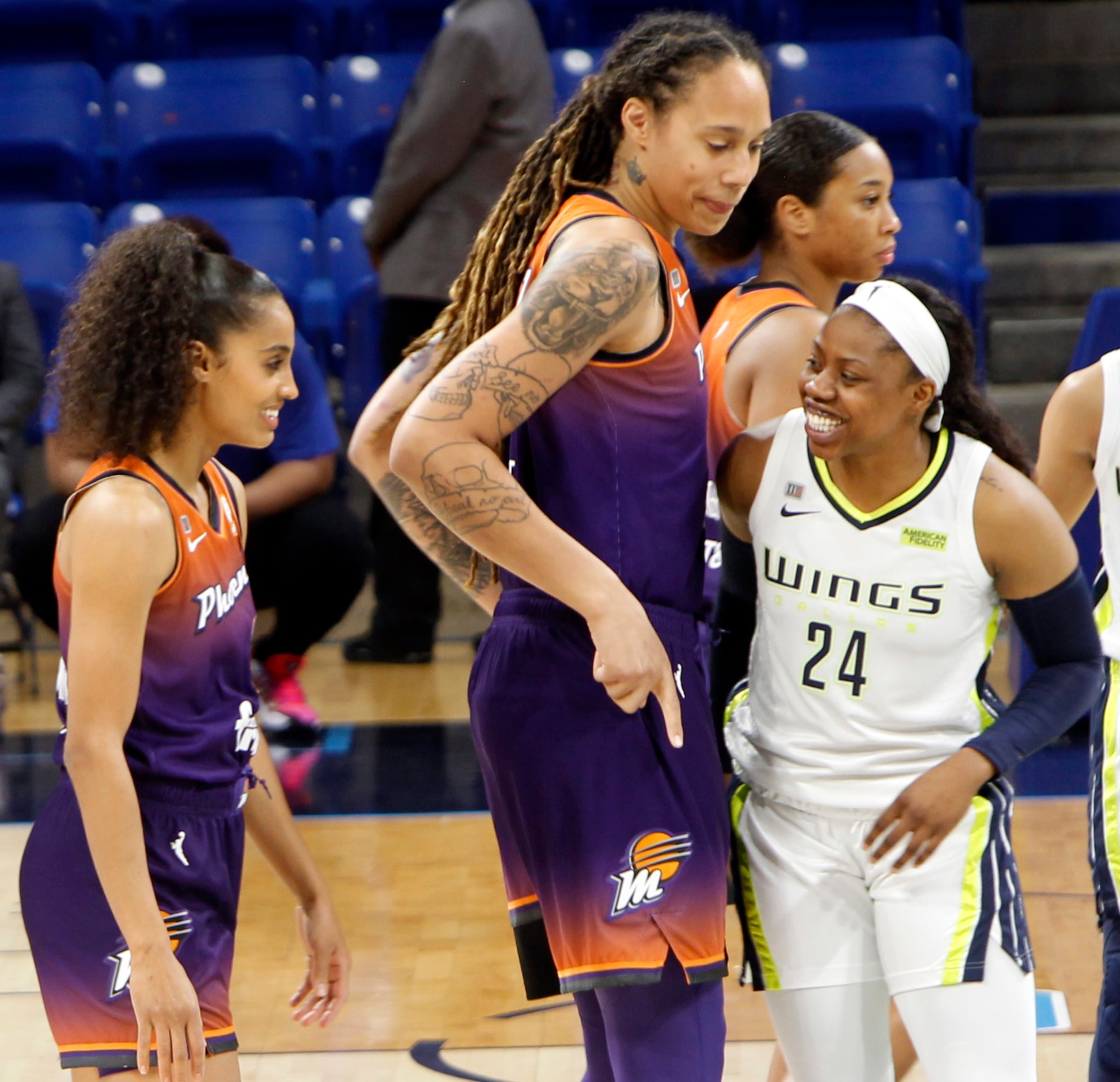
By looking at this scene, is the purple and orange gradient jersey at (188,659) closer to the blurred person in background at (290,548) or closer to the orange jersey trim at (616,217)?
the orange jersey trim at (616,217)

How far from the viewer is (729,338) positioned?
2617 millimetres

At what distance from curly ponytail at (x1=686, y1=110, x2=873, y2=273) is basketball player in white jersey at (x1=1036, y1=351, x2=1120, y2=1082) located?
1.79ft

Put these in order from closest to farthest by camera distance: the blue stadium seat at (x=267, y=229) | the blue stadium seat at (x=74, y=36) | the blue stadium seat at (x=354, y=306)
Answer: the blue stadium seat at (x=354, y=306) < the blue stadium seat at (x=267, y=229) < the blue stadium seat at (x=74, y=36)

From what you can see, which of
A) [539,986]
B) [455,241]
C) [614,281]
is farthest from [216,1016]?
[455,241]

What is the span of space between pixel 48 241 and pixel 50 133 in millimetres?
→ 648

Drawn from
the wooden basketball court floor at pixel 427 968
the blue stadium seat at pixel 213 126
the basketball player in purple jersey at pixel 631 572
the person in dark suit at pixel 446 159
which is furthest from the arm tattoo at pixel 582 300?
the blue stadium seat at pixel 213 126

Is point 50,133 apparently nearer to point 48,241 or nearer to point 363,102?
point 48,241

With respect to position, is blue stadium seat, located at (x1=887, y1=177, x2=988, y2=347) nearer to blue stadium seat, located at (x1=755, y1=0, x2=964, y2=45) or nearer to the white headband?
blue stadium seat, located at (x1=755, y1=0, x2=964, y2=45)

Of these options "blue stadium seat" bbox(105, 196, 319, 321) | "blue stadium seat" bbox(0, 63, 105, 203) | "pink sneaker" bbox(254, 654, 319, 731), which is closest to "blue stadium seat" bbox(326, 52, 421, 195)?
"blue stadium seat" bbox(105, 196, 319, 321)

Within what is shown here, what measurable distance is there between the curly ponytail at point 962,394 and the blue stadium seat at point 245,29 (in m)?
5.39

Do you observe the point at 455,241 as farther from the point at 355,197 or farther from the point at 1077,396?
the point at 1077,396

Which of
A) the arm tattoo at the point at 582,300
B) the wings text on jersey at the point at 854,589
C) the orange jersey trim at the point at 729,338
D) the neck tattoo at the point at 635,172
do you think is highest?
the neck tattoo at the point at 635,172

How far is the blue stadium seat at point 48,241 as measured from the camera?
6105mm

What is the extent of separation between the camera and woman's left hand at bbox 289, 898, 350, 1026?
222 centimetres
